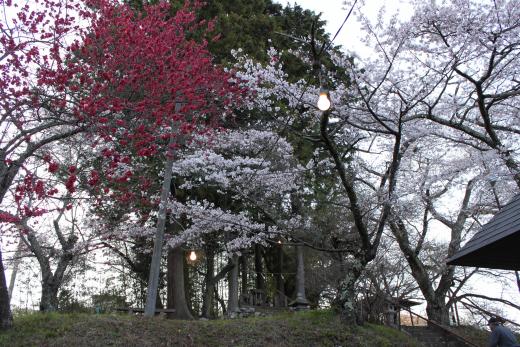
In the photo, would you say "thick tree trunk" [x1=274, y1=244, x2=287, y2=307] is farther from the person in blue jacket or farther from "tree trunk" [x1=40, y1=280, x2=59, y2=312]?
the person in blue jacket

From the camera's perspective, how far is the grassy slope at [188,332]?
7852 mm

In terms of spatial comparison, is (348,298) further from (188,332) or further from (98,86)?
(98,86)

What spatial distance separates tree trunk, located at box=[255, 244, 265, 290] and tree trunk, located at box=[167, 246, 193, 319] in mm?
4414

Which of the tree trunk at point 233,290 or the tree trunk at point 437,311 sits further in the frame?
the tree trunk at point 233,290

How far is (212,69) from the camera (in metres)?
9.55

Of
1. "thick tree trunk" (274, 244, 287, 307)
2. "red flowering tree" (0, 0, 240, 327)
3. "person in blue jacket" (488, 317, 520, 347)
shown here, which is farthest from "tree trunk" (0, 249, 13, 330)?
"thick tree trunk" (274, 244, 287, 307)

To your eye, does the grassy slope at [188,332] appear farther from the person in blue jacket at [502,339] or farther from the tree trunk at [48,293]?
the tree trunk at [48,293]

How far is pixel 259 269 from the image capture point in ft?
61.9

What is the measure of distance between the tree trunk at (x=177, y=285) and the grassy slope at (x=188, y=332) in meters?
4.58

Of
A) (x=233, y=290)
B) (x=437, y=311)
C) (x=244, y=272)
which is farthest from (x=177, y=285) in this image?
(x=437, y=311)

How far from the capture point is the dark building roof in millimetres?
5303

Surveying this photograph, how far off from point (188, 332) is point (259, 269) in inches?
400

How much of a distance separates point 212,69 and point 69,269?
11.7m

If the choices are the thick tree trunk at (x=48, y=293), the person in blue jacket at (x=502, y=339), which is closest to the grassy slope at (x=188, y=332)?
the person in blue jacket at (x=502, y=339)
